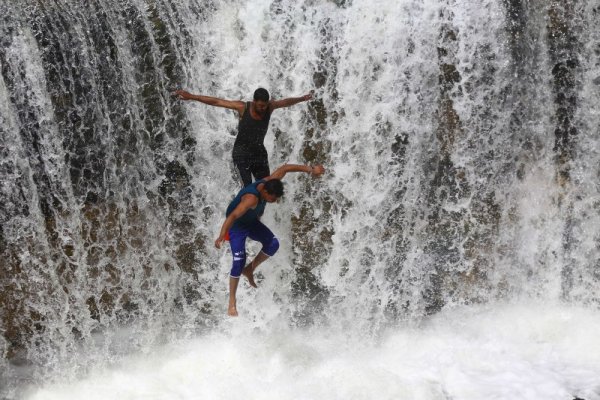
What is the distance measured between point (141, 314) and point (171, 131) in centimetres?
206

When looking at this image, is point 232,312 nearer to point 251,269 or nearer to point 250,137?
point 251,269

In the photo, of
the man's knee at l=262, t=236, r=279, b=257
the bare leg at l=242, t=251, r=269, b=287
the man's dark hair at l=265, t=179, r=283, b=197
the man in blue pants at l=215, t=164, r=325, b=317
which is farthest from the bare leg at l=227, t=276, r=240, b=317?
the man's dark hair at l=265, t=179, r=283, b=197

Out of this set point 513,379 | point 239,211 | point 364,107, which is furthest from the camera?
point 364,107

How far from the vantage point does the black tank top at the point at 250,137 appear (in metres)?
5.42

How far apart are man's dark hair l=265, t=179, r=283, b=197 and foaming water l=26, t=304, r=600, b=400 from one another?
2.07 m

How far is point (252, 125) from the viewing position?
5438 mm

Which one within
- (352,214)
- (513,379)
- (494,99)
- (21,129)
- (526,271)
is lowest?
(513,379)

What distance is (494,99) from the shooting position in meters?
6.59

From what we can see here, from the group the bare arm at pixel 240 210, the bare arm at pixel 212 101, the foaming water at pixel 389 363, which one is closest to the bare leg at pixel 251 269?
the bare arm at pixel 240 210

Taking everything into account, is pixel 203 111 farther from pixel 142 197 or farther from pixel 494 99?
pixel 494 99

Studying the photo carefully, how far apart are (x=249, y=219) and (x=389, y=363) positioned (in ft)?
7.26

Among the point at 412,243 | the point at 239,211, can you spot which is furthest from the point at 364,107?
the point at 239,211

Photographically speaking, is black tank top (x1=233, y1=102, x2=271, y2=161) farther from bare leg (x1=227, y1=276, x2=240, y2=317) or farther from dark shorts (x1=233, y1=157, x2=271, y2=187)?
bare leg (x1=227, y1=276, x2=240, y2=317)

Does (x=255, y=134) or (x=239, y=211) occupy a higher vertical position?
(x=255, y=134)
